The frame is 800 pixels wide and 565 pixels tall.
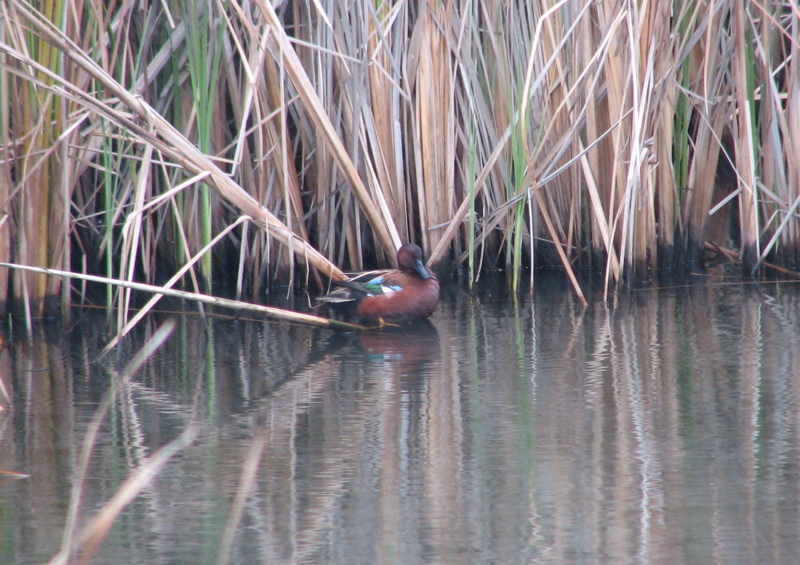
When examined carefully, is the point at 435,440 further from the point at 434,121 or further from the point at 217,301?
the point at 434,121

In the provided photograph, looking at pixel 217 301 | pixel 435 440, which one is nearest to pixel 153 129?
pixel 217 301

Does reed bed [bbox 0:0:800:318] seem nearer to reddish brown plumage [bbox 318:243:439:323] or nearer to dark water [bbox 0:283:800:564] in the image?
reddish brown plumage [bbox 318:243:439:323]

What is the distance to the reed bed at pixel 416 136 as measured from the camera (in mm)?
4262

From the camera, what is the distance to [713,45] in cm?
470

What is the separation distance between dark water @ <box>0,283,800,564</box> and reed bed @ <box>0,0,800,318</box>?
23.6 inches

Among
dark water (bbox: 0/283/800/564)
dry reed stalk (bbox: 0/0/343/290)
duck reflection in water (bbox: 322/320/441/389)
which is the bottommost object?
dark water (bbox: 0/283/800/564)

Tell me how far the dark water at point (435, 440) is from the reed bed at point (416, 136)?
60 centimetres

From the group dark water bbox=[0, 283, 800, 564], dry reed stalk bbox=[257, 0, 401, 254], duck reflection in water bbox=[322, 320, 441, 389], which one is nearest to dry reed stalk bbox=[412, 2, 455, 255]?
dry reed stalk bbox=[257, 0, 401, 254]

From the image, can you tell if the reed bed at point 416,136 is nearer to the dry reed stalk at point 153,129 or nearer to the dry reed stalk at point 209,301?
the dry reed stalk at point 153,129

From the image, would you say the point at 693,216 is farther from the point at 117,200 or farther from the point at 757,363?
the point at 117,200

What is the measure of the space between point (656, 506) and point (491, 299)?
8.41ft

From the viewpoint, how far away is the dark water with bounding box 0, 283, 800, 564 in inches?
82.7

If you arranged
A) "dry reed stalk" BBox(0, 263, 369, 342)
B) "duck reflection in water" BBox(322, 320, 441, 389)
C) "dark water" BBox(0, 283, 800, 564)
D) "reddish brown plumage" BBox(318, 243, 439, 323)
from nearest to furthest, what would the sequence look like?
"dark water" BBox(0, 283, 800, 564), "dry reed stalk" BBox(0, 263, 369, 342), "duck reflection in water" BBox(322, 320, 441, 389), "reddish brown plumage" BBox(318, 243, 439, 323)

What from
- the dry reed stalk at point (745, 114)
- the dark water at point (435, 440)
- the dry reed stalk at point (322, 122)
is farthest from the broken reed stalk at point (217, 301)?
the dry reed stalk at point (745, 114)
